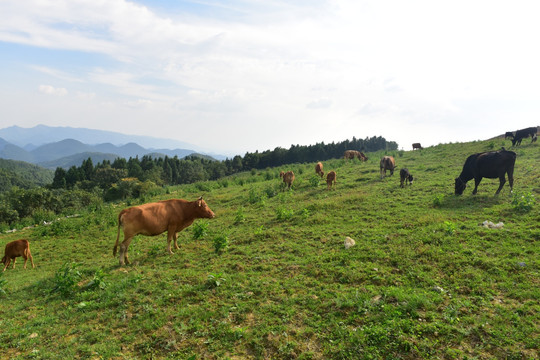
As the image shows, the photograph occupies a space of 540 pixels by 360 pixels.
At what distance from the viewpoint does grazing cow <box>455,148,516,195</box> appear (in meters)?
11.8

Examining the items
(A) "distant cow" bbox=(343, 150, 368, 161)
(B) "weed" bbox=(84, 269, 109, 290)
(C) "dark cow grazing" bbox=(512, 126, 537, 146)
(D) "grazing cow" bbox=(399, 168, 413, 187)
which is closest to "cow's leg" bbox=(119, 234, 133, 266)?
(B) "weed" bbox=(84, 269, 109, 290)

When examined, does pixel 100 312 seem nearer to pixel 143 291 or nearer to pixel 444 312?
pixel 143 291

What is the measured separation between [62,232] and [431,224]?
19476 mm

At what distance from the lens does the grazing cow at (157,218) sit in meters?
8.62

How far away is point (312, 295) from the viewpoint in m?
6.05

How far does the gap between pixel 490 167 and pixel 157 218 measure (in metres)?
14.4

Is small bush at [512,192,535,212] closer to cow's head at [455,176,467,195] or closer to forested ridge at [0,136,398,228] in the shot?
cow's head at [455,176,467,195]

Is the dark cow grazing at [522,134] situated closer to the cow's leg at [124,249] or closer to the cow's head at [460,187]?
the cow's head at [460,187]

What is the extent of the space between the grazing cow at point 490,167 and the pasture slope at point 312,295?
1.20 m

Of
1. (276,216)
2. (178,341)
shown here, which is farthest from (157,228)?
(276,216)

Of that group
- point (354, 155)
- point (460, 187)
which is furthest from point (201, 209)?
point (354, 155)

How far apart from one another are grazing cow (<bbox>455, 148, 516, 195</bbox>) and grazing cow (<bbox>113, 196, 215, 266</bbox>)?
40.5 feet

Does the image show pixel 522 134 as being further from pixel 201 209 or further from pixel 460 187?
pixel 201 209

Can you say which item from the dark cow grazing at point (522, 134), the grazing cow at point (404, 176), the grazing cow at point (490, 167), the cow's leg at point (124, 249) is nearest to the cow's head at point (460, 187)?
the grazing cow at point (490, 167)
